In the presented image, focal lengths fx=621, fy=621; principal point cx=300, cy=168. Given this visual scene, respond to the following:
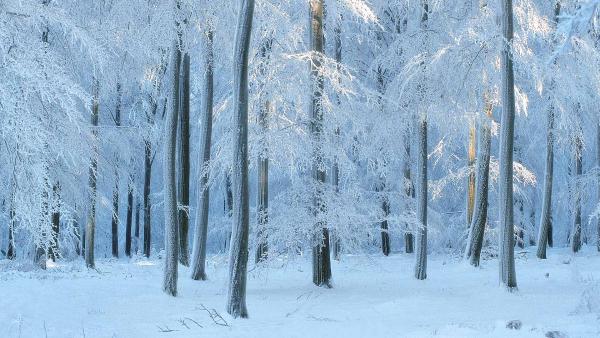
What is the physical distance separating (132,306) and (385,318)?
169 inches

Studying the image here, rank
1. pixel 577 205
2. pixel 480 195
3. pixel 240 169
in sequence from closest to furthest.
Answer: pixel 240 169 → pixel 480 195 → pixel 577 205

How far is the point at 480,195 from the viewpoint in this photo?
17156mm

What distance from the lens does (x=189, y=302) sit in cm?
1122

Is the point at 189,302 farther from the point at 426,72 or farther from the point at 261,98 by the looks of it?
the point at 426,72

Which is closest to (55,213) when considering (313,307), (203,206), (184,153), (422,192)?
A: (184,153)

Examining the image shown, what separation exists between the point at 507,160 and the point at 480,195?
496 centimetres

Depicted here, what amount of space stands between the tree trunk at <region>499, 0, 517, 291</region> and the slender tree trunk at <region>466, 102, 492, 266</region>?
426 cm

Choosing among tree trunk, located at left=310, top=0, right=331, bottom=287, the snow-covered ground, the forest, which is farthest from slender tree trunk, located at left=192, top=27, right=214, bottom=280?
tree trunk, located at left=310, top=0, right=331, bottom=287

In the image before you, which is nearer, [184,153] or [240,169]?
[240,169]

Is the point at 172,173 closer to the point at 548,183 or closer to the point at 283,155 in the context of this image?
the point at 283,155

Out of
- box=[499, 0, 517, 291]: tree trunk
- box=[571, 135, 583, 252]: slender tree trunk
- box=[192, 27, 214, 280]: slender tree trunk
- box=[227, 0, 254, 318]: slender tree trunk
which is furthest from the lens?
box=[571, 135, 583, 252]: slender tree trunk

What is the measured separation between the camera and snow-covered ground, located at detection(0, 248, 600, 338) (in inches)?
307

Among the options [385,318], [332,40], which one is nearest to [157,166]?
[332,40]

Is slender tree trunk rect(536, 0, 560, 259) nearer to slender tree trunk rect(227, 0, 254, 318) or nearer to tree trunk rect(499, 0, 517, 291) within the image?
tree trunk rect(499, 0, 517, 291)
